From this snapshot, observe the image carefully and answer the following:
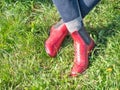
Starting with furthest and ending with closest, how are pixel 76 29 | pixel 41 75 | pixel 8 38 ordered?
pixel 8 38 → pixel 41 75 → pixel 76 29

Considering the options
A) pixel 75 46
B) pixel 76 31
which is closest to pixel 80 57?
pixel 75 46

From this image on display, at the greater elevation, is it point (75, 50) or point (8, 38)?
point (8, 38)

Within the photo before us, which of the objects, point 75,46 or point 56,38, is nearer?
point 75,46

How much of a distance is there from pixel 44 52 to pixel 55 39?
118 millimetres

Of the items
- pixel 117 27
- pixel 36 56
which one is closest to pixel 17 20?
pixel 36 56

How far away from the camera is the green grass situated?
2311 millimetres

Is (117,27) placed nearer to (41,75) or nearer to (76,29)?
(76,29)

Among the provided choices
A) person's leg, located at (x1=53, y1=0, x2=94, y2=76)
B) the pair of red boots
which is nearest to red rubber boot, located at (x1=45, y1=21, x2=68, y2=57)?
the pair of red boots

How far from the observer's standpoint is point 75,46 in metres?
2.38

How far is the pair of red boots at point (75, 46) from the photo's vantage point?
2.34 meters

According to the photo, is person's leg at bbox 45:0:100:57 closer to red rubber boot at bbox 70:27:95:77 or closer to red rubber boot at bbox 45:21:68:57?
red rubber boot at bbox 45:21:68:57

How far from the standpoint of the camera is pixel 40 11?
2.83 meters

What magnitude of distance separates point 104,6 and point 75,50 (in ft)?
1.82

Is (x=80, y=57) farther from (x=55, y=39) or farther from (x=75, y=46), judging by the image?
(x=55, y=39)
